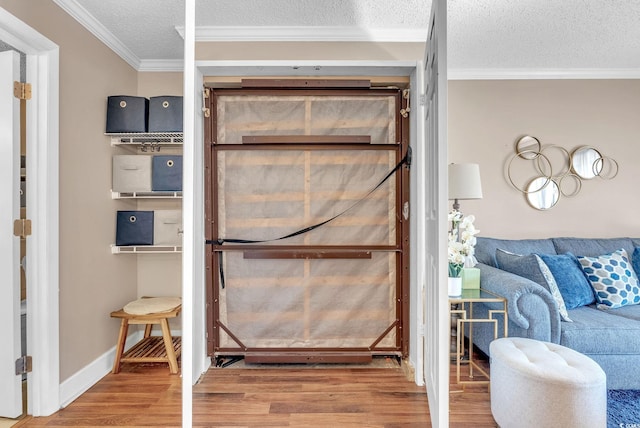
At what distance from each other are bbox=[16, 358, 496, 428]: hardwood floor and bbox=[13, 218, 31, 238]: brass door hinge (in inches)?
40.1

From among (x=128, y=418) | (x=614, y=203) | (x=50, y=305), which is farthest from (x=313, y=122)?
(x=614, y=203)

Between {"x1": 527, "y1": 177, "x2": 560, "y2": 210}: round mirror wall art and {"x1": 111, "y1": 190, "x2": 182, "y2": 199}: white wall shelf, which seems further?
{"x1": 527, "y1": 177, "x2": 560, "y2": 210}: round mirror wall art

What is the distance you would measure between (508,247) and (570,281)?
503mm

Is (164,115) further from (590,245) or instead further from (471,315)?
(590,245)

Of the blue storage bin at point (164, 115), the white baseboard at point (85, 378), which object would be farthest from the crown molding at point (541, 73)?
the white baseboard at point (85, 378)

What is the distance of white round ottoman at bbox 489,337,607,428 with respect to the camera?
65.2 inches

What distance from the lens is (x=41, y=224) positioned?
1.99m

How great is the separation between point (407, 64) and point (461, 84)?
1.04m

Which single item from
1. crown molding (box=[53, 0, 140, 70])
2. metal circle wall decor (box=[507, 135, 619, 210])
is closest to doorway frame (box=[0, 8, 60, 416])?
crown molding (box=[53, 0, 140, 70])

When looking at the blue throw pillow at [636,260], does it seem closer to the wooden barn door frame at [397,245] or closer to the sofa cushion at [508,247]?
the sofa cushion at [508,247]

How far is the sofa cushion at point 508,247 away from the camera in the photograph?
2.95m

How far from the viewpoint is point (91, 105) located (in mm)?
2402

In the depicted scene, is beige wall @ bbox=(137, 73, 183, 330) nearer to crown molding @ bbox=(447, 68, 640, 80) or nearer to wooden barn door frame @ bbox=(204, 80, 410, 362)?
wooden barn door frame @ bbox=(204, 80, 410, 362)

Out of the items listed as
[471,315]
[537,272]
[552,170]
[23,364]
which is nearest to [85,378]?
[23,364]
